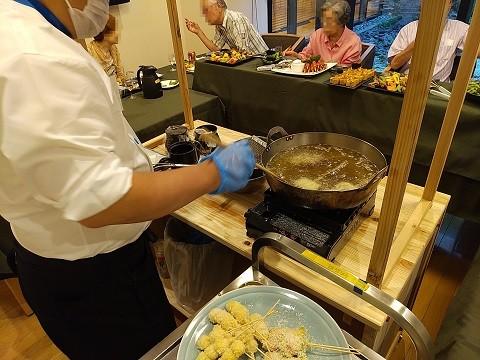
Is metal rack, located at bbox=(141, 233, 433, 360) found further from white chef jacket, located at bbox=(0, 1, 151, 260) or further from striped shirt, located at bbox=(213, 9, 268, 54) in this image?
striped shirt, located at bbox=(213, 9, 268, 54)

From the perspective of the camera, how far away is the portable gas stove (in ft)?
2.93

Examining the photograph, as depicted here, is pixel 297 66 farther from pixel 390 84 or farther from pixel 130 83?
pixel 130 83

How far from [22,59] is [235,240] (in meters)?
0.71

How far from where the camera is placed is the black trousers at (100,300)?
88 centimetres

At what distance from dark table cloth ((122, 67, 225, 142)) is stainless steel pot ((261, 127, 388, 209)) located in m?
1.21

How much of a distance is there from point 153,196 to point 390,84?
5.27 ft

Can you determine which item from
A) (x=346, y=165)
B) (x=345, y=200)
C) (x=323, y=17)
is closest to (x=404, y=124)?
(x=345, y=200)

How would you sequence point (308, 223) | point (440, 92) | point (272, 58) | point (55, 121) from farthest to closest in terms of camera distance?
point (272, 58)
point (440, 92)
point (308, 223)
point (55, 121)

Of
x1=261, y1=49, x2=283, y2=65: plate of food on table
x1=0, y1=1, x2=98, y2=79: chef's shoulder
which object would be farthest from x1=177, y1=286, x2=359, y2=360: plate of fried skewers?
x1=261, y1=49, x2=283, y2=65: plate of food on table

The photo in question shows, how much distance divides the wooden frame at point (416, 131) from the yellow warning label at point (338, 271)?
0.12m

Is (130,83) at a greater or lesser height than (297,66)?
lesser

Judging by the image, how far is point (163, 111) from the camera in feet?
7.66

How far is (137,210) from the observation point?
2.07 ft

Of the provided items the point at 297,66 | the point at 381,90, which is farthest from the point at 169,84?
the point at 381,90
